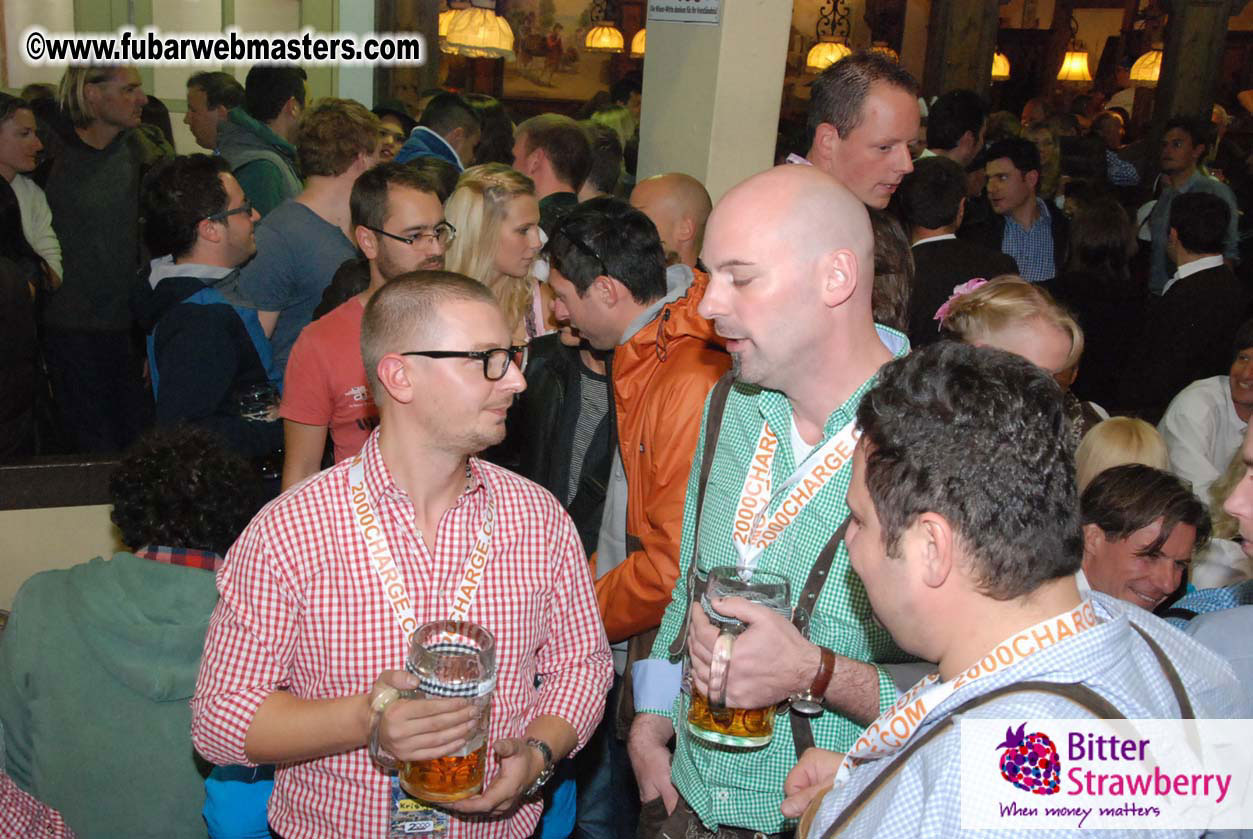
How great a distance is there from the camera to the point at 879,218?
2898 millimetres

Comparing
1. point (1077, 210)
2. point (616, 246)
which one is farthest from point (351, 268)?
point (1077, 210)

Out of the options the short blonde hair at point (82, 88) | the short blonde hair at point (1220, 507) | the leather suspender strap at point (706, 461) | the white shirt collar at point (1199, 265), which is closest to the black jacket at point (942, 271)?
the white shirt collar at point (1199, 265)

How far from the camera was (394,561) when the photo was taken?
1.88 metres

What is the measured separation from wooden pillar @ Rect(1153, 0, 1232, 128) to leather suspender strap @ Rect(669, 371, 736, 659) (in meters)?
10.4

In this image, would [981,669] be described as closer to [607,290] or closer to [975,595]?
[975,595]

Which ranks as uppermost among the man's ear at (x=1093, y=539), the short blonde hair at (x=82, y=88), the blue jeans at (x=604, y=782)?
the short blonde hair at (x=82, y=88)

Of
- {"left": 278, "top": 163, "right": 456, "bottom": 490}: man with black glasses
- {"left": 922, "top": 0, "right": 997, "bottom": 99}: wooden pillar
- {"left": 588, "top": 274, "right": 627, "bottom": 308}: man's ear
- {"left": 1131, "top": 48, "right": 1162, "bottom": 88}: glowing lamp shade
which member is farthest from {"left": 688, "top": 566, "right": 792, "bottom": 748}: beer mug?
{"left": 1131, "top": 48, "right": 1162, "bottom": 88}: glowing lamp shade

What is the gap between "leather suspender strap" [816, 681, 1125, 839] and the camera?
1.10 metres

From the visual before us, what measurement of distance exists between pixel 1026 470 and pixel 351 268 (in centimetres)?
288

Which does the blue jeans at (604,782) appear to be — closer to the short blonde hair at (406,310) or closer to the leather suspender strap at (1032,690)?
the short blonde hair at (406,310)

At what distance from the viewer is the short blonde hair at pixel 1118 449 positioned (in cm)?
301

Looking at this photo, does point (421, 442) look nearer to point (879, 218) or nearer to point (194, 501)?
point (194, 501)

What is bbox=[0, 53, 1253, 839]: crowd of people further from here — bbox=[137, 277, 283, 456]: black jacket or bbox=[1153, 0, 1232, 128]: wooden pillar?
bbox=[1153, 0, 1232, 128]: wooden pillar

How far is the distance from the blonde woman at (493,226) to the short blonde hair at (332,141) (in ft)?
2.25
